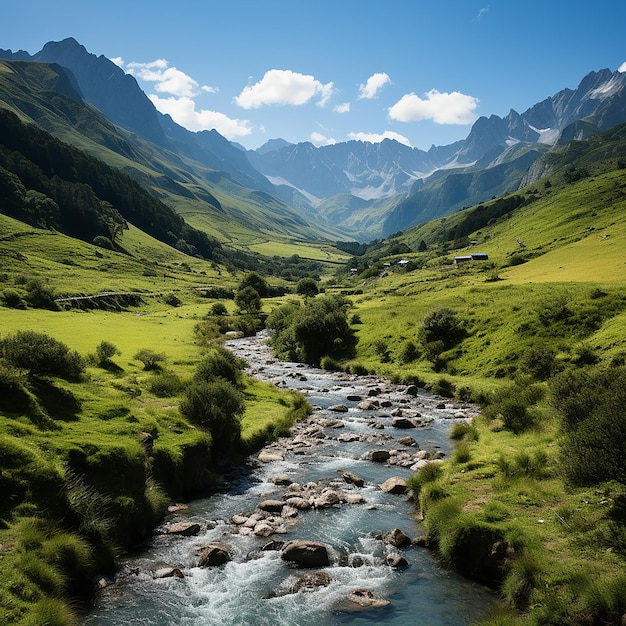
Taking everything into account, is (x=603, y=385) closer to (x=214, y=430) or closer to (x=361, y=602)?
(x=361, y=602)

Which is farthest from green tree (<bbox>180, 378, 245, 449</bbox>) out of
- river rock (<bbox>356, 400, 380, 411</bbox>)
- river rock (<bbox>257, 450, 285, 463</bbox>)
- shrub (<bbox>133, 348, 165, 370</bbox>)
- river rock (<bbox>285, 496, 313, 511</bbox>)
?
river rock (<bbox>356, 400, 380, 411</bbox>)

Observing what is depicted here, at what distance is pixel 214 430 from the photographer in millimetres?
34656

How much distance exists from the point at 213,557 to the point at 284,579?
354 cm

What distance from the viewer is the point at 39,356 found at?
3155 centimetres

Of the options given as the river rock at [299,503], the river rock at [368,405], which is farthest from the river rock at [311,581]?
the river rock at [368,405]

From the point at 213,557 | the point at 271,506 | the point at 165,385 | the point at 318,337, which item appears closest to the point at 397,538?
the point at 271,506

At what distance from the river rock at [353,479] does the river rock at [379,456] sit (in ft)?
11.8

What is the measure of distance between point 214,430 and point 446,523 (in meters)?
18.5

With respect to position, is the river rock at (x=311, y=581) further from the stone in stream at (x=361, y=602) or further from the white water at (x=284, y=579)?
the stone in stream at (x=361, y=602)

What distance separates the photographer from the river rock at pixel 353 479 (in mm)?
30438

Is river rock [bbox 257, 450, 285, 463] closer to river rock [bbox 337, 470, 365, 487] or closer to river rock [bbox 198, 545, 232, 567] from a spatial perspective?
river rock [bbox 337, 470, 365, 487]

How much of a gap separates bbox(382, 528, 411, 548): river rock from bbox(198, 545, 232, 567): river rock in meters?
7.78

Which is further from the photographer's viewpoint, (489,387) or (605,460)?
(489,387)

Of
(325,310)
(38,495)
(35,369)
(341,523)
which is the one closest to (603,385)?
(341,523)
